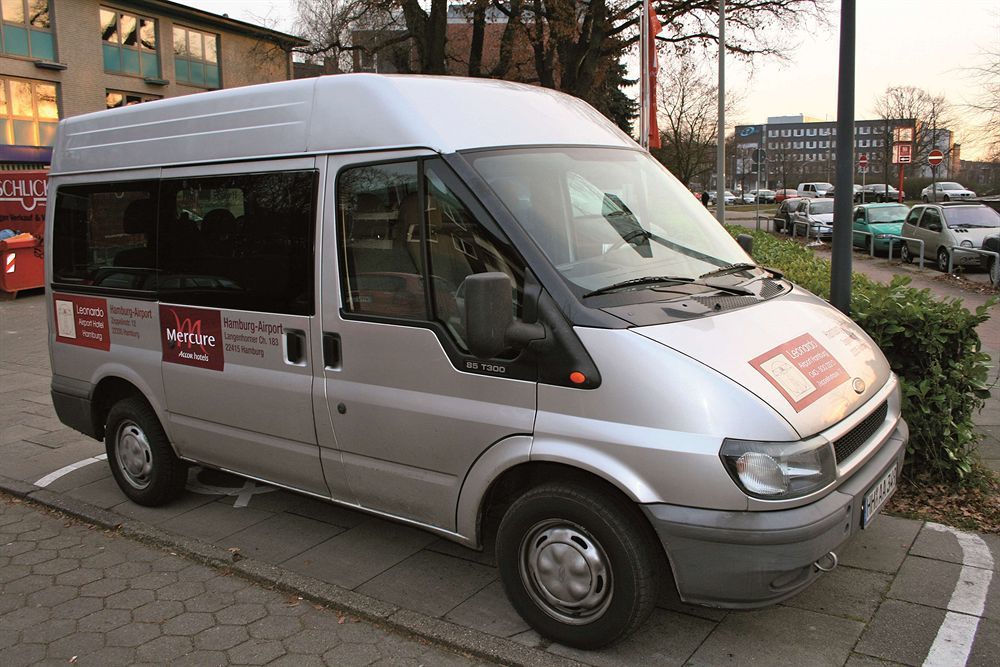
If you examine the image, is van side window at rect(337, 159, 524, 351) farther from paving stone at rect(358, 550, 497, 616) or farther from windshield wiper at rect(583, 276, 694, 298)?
paving stone at rect(358, 550, 497, 616)

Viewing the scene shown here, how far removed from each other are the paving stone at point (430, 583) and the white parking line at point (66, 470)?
301 cm

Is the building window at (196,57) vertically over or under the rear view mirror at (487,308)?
over

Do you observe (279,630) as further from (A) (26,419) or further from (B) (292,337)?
(A) (26,419)

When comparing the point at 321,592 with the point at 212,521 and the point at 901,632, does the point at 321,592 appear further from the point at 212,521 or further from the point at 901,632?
the point at 901,632

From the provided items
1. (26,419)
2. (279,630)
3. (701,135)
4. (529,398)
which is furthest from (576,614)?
(701,135)

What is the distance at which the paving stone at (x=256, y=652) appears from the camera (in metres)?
3.40

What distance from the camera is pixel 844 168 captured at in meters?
5.39

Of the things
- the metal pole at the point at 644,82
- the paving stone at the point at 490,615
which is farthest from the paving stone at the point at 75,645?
the metal pole at the point at 644,82

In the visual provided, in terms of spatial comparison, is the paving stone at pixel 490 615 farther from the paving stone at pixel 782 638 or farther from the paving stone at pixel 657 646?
the paving stone at pixel 782 638

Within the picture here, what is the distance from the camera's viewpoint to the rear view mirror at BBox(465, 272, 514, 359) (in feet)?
9.87

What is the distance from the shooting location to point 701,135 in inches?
1489

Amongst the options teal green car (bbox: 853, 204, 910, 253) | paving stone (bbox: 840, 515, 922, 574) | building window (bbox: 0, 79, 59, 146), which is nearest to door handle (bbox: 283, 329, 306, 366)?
paving stone (bbox: 840, 515, 922, 574)

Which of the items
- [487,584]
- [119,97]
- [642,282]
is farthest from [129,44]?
[642,282]

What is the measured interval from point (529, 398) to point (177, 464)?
2.91m
